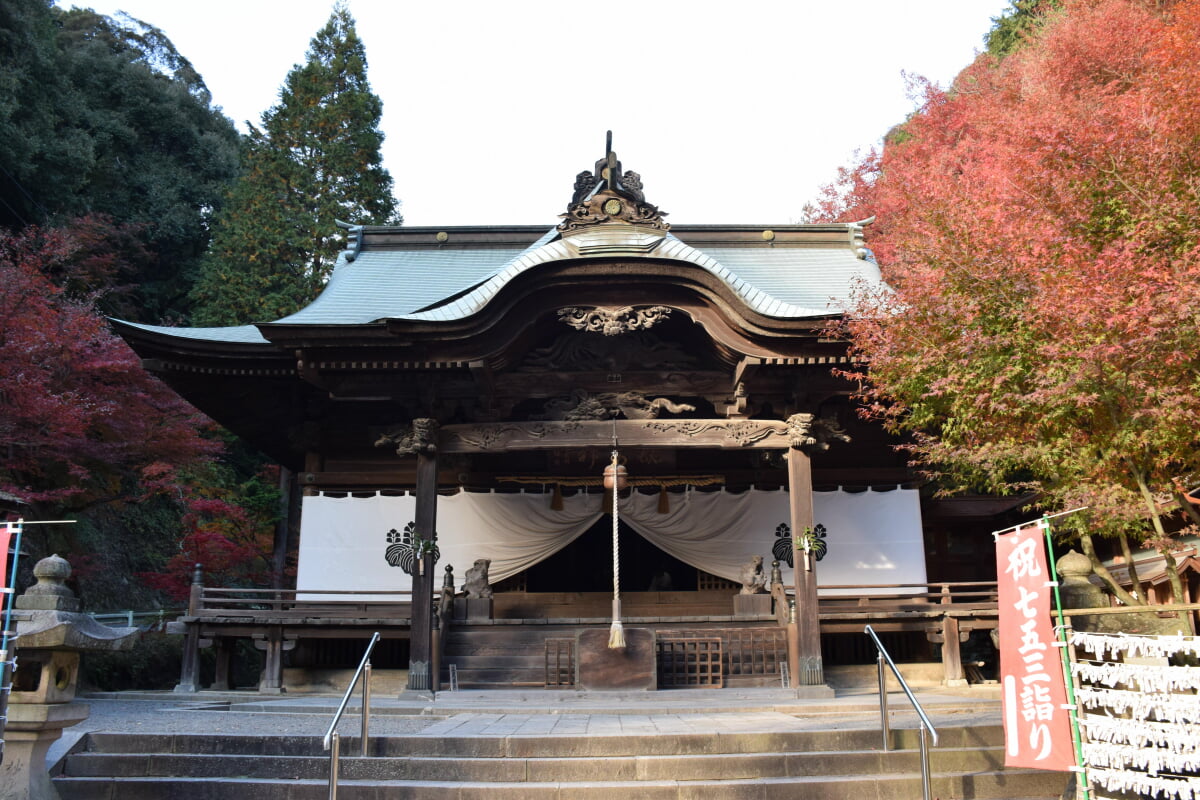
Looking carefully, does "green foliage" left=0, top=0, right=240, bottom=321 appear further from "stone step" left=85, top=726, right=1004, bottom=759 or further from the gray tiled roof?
"stone step" left=85, top=726, right=1004, bottom=759

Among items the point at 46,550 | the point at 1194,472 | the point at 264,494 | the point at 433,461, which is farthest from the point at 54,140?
the point at 1194,472

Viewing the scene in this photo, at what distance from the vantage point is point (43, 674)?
5695 mm

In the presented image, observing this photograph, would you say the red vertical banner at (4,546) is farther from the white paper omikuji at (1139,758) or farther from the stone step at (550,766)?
the white paper omikuji at (1139,758)

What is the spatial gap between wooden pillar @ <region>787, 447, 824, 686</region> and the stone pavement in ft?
1.00

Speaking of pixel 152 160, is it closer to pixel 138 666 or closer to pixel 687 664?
pixel 138 666

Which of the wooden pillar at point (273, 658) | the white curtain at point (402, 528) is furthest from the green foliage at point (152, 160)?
the wooden pillar at point (273, 658)

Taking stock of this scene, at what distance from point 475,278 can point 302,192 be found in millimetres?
12494

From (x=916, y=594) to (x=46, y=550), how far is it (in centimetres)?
1373

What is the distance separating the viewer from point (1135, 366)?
19.9 feet

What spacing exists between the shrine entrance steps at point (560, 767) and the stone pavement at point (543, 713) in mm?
221

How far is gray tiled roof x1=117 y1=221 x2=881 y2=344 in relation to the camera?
1002cm

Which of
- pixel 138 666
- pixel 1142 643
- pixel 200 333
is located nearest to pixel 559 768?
pixel 1142 643

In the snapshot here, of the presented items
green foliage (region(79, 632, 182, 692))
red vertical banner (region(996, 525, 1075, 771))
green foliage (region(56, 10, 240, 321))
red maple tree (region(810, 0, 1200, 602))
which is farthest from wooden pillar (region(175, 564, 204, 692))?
green foliage (region(56, 10, 240, 321))

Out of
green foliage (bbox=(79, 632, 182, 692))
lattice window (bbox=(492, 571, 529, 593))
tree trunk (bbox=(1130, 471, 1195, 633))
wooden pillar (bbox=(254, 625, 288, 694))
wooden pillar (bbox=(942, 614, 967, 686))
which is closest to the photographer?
tree trunk (bbox=(1130, 471, 1195, 633))
